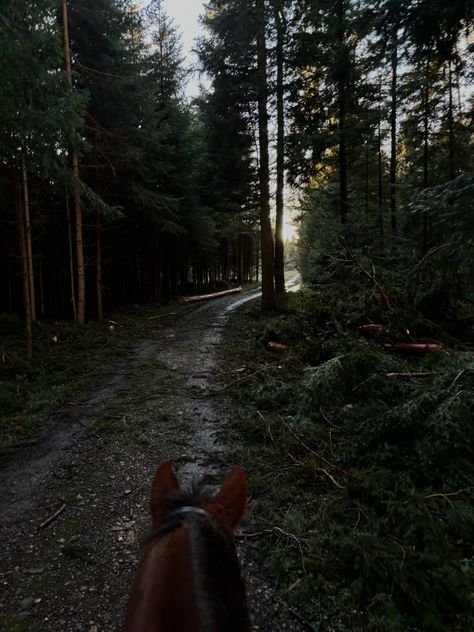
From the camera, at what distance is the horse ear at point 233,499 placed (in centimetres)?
146

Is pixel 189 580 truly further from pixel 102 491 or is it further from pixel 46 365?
pixel 46 365

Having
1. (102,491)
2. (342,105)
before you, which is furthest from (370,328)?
(342,105)

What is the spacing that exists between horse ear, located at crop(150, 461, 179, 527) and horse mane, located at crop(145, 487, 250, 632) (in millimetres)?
82

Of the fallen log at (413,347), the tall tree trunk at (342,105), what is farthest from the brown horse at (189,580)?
the tall tree trunk at (342,105)

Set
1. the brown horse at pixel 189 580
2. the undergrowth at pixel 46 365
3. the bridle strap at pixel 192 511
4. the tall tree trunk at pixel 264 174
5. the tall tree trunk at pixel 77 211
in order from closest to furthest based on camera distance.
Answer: the brown horse at pixel 189 580
the bridle strap at pixel 192 511
the undergrowth at pixel 46 365
the tall tree trunk at pixel 77 211
the tall tree trunk at pixel 264 174

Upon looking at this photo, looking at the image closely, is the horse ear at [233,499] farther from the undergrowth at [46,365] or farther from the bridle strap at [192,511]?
the undergrowth at [46,365]

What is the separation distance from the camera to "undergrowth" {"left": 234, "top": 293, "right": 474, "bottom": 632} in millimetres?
2648

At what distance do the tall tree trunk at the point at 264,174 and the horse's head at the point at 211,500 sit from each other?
43.2ft

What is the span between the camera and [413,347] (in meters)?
7.04

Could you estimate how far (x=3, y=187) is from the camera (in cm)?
1120

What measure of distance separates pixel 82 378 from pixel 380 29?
9018mm

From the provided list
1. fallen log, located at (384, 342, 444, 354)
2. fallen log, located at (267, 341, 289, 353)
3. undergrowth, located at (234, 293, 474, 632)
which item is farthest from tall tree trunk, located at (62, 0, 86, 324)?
fallen log, located at (384, 342, 444, 354)

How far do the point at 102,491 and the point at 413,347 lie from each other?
620 centimetres

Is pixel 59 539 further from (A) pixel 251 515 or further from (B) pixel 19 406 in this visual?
(B) pixel 19 406
